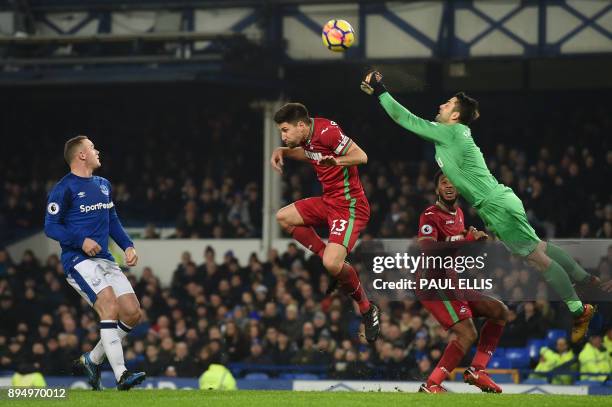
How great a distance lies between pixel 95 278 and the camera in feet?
41.9

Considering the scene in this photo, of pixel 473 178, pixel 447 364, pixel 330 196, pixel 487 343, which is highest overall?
pixel 473 178

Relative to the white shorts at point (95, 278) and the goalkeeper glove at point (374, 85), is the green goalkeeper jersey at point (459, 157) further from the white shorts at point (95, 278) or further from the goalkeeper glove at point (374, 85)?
the white shorts at point (95, 278)

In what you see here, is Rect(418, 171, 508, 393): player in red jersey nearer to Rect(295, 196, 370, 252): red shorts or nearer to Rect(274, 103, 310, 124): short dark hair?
Rect(295, 196, 370, 252): red shorts

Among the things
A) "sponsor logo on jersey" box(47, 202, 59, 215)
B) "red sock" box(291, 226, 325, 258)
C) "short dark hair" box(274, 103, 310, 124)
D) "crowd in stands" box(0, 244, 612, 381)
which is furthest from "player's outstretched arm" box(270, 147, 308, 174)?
"crowd in stands" box(0, 244, 612, 381)

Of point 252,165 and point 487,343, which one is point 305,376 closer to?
point 487,343

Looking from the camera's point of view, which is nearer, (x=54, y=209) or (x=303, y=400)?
(x=303, y=400)

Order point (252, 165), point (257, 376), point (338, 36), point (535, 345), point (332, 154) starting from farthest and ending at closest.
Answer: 1. point (252, 165)
2. point (257, 376)
3. point (535, 345)
4. point (338, 36)
5. point (332, 154)

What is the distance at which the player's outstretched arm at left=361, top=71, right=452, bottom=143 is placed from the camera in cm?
1214

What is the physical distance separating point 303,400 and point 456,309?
203cm

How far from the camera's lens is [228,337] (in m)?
20.9

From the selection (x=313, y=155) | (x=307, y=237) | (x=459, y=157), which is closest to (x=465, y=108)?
(x=459, y=157)

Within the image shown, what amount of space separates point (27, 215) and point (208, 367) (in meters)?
8.55

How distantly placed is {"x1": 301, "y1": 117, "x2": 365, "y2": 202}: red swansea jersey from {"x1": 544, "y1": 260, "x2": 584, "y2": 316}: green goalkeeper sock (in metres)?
2.07

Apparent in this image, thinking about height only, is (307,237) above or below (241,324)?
above
